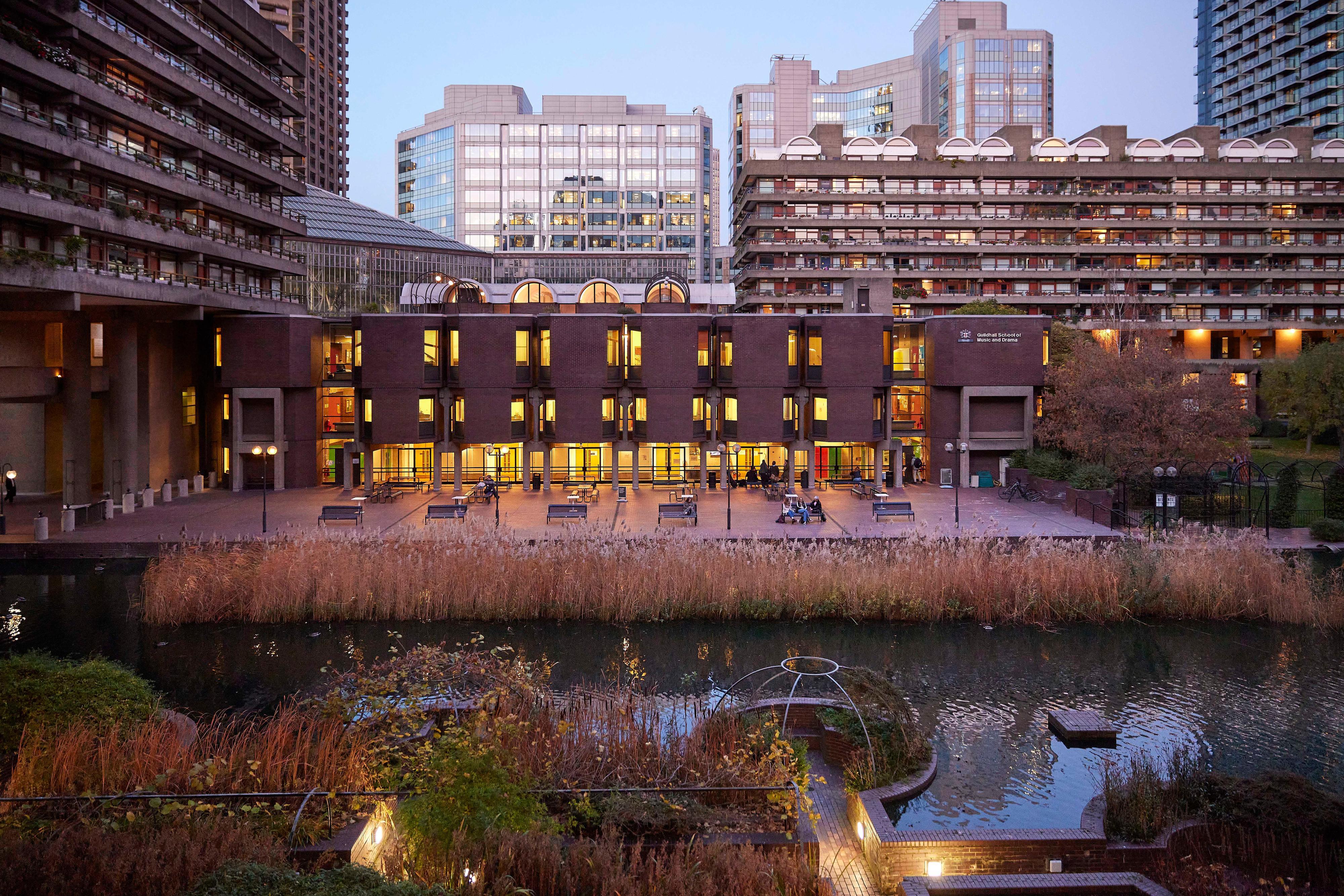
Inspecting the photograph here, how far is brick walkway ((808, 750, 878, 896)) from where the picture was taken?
8.68 meters

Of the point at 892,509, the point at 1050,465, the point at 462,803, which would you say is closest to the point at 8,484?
the point at 892,509

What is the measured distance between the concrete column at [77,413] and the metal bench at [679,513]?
2235cm

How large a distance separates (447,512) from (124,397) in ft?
52.3

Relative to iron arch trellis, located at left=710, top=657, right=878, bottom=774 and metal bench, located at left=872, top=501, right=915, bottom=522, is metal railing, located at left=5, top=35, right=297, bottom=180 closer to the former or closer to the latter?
iron arch trellis, located at left=710, top=657, right=878, bottom=774

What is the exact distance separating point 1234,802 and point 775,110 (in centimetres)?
13192

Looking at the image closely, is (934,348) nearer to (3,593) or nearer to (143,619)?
(143,619)

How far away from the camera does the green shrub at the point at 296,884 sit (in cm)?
622

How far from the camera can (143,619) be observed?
1917 cm

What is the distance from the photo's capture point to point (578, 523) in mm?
28047

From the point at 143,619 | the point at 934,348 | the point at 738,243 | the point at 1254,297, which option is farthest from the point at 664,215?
the point at 143,619

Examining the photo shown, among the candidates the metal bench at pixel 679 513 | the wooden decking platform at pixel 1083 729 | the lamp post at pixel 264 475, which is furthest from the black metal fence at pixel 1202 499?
the lamp post at pixel 264 475

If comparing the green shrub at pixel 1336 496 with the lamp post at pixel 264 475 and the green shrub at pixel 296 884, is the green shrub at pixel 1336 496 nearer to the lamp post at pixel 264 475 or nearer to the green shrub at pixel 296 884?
the green shrub at pixel 296 884

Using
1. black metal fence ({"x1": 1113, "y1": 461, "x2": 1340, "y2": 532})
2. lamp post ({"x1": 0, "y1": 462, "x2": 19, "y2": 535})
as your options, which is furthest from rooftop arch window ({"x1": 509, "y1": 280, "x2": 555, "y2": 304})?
black metal fence ({"x1": 1113, "y1": 461, "x2": 1340, "y2": 532})

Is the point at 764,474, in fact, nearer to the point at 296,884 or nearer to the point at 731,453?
the point at 731,453
